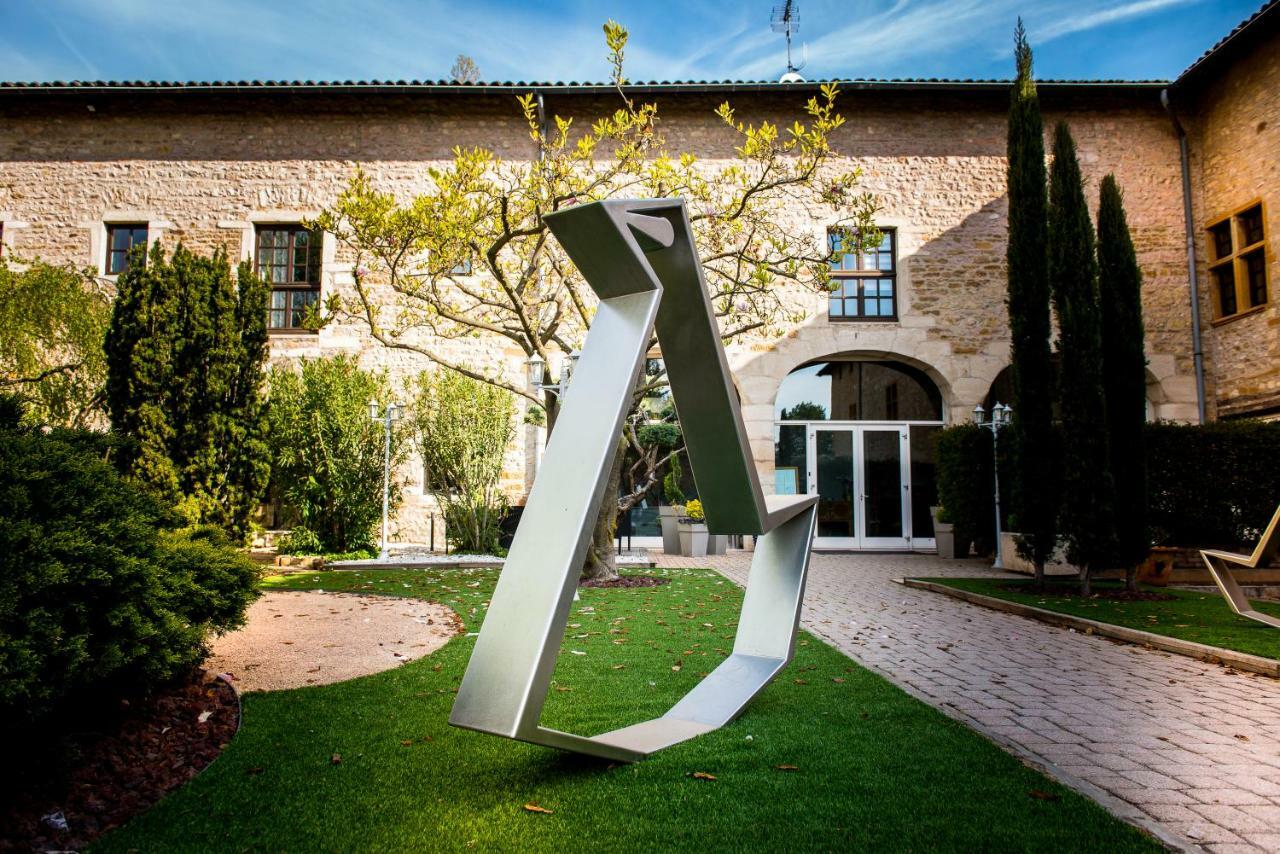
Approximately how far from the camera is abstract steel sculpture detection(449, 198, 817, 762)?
2.13 m

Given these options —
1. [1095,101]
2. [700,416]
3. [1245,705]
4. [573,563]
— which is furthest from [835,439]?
[573,563]

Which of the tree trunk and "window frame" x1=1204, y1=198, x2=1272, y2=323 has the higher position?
"window frame" x1=1204, y1=198, x2=1272, y2=323

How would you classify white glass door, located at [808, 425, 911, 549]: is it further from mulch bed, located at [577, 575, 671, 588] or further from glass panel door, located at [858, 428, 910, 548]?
mulch bed, located at [577, 575, 671, 588]

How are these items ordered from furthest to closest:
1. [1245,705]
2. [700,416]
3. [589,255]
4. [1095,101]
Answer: [1095,101], [1245,705], [700,416], [589,255]

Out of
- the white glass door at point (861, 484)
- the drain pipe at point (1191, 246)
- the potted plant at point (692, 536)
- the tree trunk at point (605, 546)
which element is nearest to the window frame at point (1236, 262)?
the drain pipe at point (1191, 246)

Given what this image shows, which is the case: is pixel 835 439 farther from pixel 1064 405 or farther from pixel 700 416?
pixel 700 416

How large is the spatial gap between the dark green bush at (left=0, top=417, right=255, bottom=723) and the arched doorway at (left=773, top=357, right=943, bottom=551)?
39.2ft

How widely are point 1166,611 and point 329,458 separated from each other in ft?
36.9

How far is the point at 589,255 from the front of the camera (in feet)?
8.54

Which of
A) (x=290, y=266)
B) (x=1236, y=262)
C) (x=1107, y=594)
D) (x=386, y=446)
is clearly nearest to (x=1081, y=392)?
(x=1107, y=594)

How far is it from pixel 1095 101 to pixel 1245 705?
46.0ft

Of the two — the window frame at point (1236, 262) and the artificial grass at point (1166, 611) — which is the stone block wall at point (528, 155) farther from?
the artificial grass at point (1166, 611)

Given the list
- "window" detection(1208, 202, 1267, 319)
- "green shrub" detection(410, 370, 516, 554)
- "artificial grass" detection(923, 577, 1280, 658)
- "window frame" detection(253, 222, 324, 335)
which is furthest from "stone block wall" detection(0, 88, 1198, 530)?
"artificial grass" detection(923, 577, 1280, 658)

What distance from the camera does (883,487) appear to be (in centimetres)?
1453
